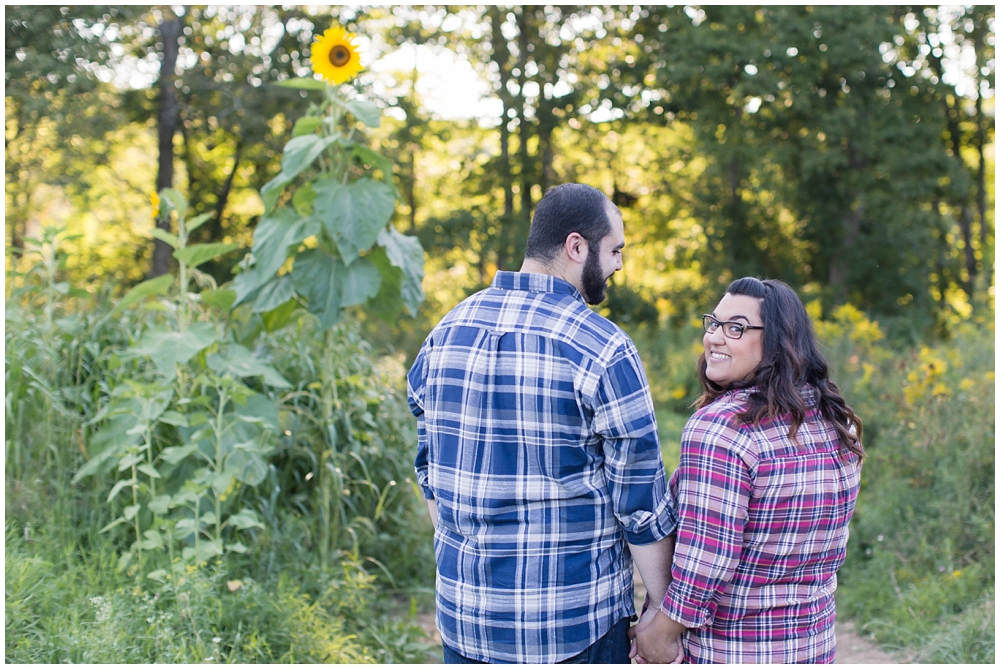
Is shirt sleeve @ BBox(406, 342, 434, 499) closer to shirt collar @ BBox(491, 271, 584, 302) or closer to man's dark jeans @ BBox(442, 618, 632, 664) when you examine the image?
shirt collar @ BBox(491, 271, 584, 302)

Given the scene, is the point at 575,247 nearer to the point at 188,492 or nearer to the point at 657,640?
the point at 657,640

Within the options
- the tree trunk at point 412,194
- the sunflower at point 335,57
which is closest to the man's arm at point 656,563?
the sunflower at point 335,57

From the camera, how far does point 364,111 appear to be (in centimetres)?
328

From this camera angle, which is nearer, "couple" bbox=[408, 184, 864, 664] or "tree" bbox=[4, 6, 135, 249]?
"couple" bbox=[408, 184, 864, 664]

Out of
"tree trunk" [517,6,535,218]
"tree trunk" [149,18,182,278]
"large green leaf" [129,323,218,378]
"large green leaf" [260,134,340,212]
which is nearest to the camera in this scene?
"large green leaf" [129,323,218,378]

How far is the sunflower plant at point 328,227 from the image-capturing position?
10.5 feet

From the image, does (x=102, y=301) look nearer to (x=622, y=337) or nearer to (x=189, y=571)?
(x=189, y=571)

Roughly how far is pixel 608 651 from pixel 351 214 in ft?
6.59

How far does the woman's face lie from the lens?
181cm

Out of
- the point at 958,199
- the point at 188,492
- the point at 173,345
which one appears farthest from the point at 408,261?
the point at 958,199

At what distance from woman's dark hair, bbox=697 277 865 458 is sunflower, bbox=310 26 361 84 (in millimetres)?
2057

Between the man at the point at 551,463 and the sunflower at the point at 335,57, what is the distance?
1820mm

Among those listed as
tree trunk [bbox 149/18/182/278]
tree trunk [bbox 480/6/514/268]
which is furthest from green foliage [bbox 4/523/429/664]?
tree trunk [bbox 480/6/514/268]

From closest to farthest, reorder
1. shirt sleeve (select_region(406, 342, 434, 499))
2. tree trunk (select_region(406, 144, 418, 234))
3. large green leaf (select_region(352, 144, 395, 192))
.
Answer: shirt sleeve (select_region(406, 342, 434, 499)) → large green leaf (select_region(352, 144, 395, 192)) → tree trunk (select_region(406, 144, 418, 234))
